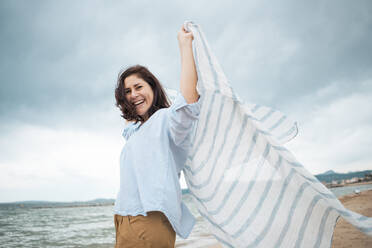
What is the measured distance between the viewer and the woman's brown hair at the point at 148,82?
153cm

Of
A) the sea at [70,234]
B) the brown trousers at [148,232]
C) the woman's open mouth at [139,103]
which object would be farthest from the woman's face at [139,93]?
the sea at [70,234]

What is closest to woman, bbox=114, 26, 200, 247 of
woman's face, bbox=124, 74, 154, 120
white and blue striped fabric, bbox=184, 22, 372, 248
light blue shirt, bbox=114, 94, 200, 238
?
light blue shirt, bbox=114, 94, 200, 238

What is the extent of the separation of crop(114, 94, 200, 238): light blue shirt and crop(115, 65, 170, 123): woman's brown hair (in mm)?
298

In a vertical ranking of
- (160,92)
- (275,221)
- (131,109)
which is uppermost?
(160,92)

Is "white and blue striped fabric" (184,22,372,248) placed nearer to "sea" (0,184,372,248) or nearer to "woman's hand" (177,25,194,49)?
"woman's hand" (177,25,194,49)

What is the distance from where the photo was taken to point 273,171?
1184 mm

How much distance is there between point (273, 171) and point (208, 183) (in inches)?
14.4

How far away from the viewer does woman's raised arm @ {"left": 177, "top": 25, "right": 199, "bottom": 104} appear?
42.3 inches

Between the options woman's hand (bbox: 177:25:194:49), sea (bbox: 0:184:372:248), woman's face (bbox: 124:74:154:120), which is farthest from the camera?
sea (bbox: 0:184:372:248)

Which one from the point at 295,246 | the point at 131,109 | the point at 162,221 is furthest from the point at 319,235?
the point at 131,109

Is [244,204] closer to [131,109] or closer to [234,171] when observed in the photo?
[234,171]

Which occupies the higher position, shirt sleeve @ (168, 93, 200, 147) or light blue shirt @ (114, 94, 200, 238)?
shirt sleeve @ (168, 93, 200, 147)

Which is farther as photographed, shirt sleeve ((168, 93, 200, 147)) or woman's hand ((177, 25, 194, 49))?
woman's hand ((177, 25, 194, 49))

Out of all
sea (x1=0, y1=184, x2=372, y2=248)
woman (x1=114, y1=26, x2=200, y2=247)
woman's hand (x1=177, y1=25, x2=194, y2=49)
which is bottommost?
sea (x1=0, y1=184, x2=372, y2=248)
